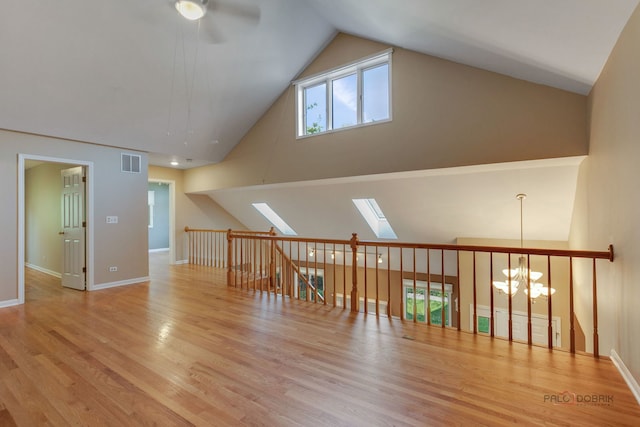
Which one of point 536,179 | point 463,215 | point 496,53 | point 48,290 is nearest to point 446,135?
point 496,53

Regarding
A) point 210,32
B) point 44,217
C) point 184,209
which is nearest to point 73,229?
point 44,217

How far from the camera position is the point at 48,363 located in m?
2.51

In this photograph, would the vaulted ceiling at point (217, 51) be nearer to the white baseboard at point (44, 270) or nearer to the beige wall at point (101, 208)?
the beige wall at point (101, 208)

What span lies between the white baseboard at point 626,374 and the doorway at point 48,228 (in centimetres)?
656

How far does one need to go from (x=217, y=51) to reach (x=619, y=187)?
4728mm

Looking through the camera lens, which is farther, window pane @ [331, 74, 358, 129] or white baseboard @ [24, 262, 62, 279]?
white baseboard @ [24, 262, 62, 279]

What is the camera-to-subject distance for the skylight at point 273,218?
7883 mm

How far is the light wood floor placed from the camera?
1842 millimetres

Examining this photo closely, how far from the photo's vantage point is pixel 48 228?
6.48m

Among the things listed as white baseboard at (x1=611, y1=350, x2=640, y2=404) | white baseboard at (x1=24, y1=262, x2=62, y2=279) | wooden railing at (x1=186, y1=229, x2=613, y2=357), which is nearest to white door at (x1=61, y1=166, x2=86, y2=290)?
white baseboard at (x1=24, y1=262, x2=62, y2=279)

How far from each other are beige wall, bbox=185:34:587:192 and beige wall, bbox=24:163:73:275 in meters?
4.29

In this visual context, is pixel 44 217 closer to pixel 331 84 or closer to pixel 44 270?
pixel 44 270

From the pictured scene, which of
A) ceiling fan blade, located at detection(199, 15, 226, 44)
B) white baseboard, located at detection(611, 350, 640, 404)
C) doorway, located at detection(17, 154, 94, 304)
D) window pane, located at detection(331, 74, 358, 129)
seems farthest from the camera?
window pane, located at detection(331, 74, 358, 129)

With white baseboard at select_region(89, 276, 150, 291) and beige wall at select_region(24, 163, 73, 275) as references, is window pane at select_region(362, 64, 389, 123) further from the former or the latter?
beige wall at select_region(24, 163, 73, 275)
